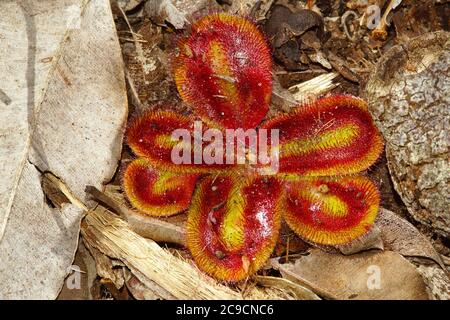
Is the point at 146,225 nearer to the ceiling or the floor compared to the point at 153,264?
nearer to the ceiling

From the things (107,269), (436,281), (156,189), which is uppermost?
(156,189)

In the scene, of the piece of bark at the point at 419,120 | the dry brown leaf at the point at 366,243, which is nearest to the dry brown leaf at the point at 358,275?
the dry brown leaf at the point at 366,243

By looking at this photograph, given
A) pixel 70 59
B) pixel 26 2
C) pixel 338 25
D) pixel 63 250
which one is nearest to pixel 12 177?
pixel 63 250

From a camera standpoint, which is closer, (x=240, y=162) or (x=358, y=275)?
(x=358, y=275)

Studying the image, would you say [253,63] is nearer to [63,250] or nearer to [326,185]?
[326,185]

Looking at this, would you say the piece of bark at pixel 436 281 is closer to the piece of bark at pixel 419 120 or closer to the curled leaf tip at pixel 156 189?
the piece of bark at pixel 419 120

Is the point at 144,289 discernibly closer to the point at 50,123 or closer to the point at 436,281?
the point at 50,123

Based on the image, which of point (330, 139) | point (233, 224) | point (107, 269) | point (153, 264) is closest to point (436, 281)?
point (330, 139)

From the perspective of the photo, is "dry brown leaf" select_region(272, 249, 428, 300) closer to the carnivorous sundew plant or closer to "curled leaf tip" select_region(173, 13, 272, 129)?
the carnivorous sundew plant
